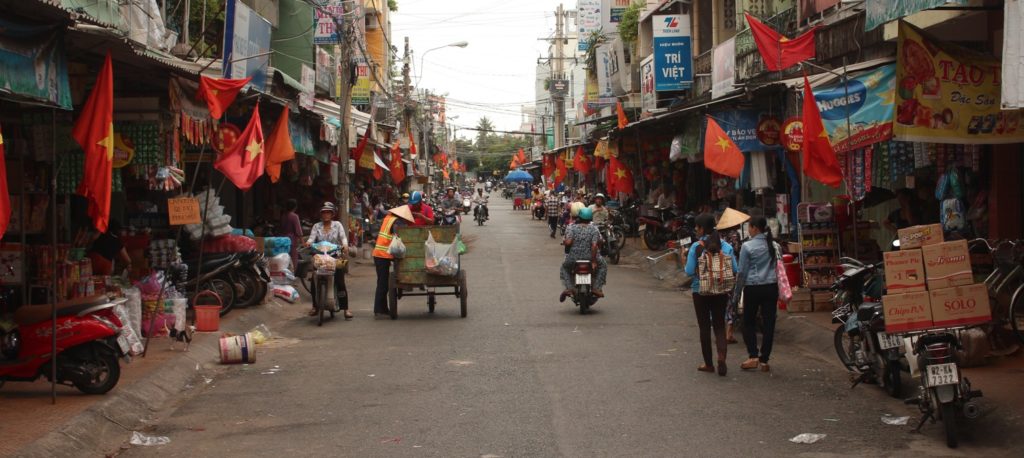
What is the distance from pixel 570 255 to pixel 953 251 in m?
8.02

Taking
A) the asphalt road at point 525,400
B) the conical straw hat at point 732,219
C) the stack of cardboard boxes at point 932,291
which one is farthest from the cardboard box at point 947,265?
the conical straw hat at point 732,219

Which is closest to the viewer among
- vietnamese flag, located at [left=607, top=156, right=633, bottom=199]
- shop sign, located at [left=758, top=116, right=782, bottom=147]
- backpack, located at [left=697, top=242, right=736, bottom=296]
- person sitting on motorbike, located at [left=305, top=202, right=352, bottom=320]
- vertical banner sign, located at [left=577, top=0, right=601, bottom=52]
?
backpack, located at [left=697, top=242, right=736, bottom=296]

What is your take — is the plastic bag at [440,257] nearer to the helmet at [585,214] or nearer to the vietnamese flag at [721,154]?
the helmet at [585,214]

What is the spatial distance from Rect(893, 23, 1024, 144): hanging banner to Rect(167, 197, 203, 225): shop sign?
765cm

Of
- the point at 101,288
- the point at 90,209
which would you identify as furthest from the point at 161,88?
the point at 90,209

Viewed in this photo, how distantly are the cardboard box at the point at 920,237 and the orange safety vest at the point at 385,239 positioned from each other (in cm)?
797

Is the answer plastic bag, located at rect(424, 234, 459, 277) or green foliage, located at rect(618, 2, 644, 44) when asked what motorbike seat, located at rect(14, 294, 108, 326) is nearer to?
plastic bag, located at rect(424, 234, 459, 277)

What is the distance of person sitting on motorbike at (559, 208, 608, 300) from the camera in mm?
15508

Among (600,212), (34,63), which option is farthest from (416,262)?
(600,212)

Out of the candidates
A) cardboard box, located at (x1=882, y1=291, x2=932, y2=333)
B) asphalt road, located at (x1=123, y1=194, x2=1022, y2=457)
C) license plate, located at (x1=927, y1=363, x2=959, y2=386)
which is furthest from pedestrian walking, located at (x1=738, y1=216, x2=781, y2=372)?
license plate, located at (x1=927, y1=363, x2=959, y2=386)

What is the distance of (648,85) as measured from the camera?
29.6 metres

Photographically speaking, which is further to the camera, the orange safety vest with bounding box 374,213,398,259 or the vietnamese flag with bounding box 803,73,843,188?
the orange safety vest with bounding box 374,213,398,259

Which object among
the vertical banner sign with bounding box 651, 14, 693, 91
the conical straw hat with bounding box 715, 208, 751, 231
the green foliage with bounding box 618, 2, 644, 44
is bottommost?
the conical straw hat with bounding box 715, 208, 751, 231

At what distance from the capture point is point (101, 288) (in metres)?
11.5
